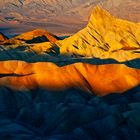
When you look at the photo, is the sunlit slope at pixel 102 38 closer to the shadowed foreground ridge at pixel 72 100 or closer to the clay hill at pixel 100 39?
the clay hill at pixel 100 39

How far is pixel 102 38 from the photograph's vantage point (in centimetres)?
16962

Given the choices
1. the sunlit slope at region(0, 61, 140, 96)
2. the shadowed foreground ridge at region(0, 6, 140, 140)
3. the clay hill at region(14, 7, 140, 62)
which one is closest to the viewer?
the shadowed foreground ridge at region(0, 6, 140, 140)

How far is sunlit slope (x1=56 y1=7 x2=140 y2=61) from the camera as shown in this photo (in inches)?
6196

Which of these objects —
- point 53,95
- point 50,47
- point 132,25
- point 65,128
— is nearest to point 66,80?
point 53,95

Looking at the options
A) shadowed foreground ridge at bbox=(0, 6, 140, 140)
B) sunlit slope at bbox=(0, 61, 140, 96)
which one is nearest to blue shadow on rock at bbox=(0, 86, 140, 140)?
shadowed foreground ridge at bbox=(0, 6, 140, 140)

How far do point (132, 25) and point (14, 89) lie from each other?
8022cm

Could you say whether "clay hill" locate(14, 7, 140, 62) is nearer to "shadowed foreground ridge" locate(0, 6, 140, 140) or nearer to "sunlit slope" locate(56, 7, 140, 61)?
"sunlit slope" locate(56, 7, 140, 61)

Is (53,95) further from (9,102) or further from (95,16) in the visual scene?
(95,16)

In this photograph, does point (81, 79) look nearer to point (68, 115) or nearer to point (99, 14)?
point (68, 115)

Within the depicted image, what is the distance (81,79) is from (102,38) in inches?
2733

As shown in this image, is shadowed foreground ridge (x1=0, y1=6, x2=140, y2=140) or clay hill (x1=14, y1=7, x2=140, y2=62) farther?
clay hill (x1=14, y1=7, x2=140, y2=62)

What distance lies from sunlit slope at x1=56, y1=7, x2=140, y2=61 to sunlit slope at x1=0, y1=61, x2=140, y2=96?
45.7 metres

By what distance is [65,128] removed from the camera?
82688mm

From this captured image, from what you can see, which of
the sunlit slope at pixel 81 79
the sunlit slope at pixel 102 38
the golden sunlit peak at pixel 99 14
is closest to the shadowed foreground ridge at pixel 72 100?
the sunlit slope at pixel 81 79
